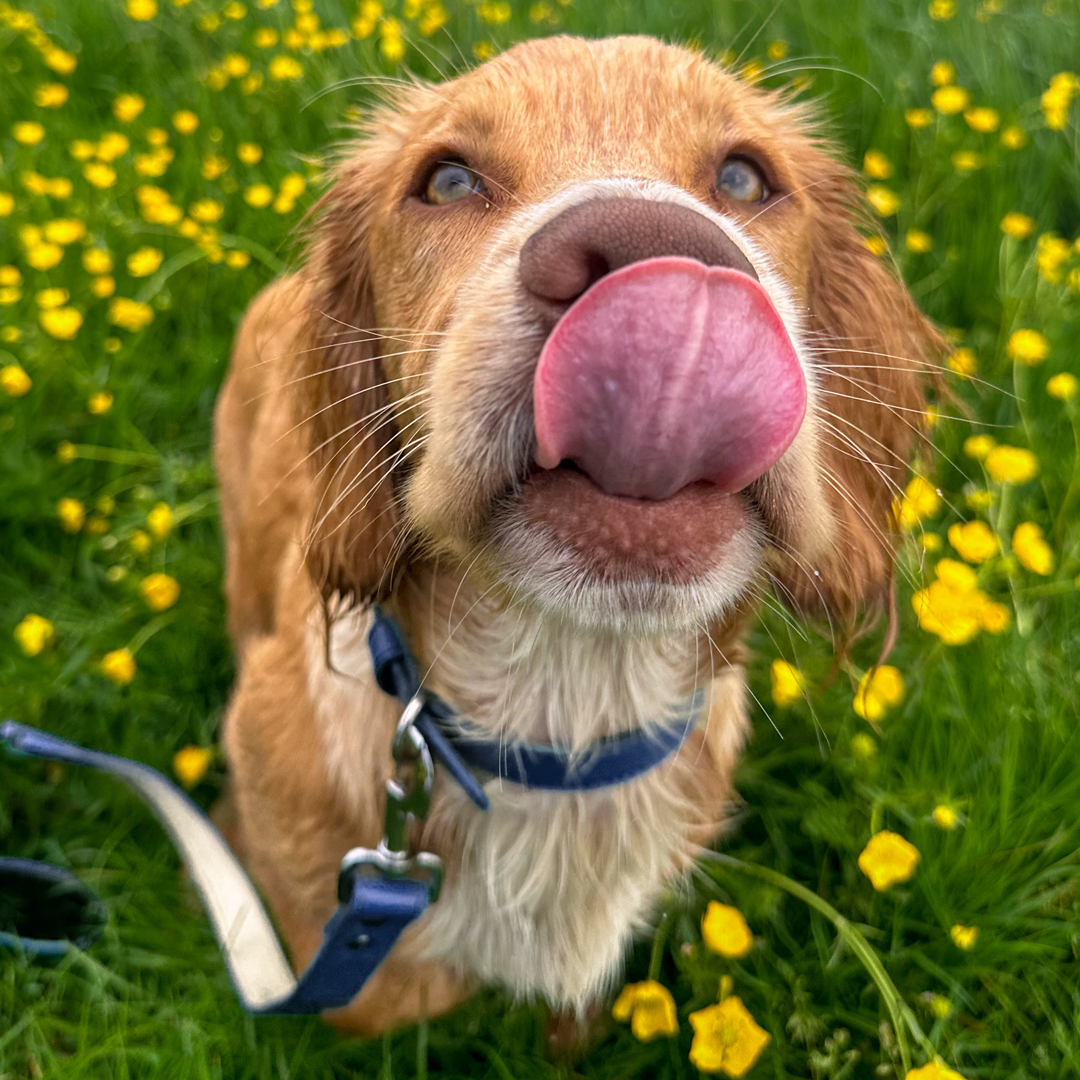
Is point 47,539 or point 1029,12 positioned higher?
point 1029,12

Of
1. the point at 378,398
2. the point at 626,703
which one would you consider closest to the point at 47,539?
the point at 378,398

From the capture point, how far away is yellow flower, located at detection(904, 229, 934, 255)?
2775mm

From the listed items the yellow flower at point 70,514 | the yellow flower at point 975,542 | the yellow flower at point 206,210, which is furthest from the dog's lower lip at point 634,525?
the yellow flower at point 206,210

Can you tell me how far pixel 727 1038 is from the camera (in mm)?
1447

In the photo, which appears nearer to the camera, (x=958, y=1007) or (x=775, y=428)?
(x=775, y=428)

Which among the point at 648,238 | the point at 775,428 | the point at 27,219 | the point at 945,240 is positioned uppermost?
the point at 648,238

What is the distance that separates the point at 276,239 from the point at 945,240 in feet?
7.63

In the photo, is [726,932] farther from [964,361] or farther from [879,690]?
[964,361]

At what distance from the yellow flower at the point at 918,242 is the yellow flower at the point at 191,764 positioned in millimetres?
2536

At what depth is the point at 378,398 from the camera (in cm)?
165

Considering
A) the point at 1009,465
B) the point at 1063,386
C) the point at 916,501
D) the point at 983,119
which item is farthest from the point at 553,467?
the point at 983,119

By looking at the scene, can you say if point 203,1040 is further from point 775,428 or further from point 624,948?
point 775,428

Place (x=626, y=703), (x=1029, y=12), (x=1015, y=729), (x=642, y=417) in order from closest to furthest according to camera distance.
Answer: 1. (x=642, y=417)
2. (x=626, y=703)
3. (x=1015, y=729)
4. (x=1029, y=12)

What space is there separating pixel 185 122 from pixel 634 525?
2.99 metres
